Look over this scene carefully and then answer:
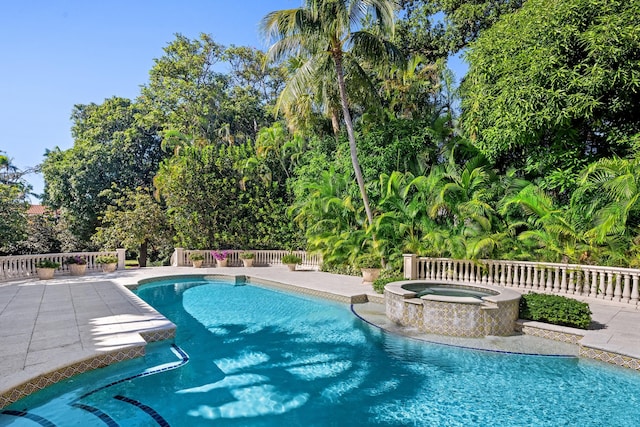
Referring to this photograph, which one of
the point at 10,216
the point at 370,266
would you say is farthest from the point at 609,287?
the point at 10,216

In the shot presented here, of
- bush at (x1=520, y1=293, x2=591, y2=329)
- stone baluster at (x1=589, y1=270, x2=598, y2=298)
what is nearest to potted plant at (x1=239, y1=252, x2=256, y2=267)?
bush at (x1=520, y1=293, x2=591, y2=329)

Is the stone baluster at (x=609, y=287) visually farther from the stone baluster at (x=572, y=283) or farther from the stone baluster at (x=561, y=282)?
the stone baluster at (x=561, y=282)

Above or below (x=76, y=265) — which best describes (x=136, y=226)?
above

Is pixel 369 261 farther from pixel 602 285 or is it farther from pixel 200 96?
pixel 200 96

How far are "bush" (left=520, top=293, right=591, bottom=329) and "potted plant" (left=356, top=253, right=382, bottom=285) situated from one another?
214 inches

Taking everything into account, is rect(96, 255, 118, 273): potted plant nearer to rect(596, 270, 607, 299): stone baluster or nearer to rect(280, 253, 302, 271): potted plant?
rect(280, 253, 302, 271): potted plant

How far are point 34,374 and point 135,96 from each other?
81.8ft

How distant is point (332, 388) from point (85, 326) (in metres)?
5.15

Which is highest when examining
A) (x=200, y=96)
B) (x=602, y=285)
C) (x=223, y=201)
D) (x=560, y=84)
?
(x=200, y=96)

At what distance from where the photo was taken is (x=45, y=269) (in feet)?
46.0

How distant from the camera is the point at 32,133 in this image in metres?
21.8

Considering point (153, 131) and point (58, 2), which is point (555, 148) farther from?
point (153, 131)

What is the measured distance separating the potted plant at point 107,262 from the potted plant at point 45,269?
2168mm

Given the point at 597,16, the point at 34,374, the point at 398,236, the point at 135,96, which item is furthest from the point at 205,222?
the point at 597,16
